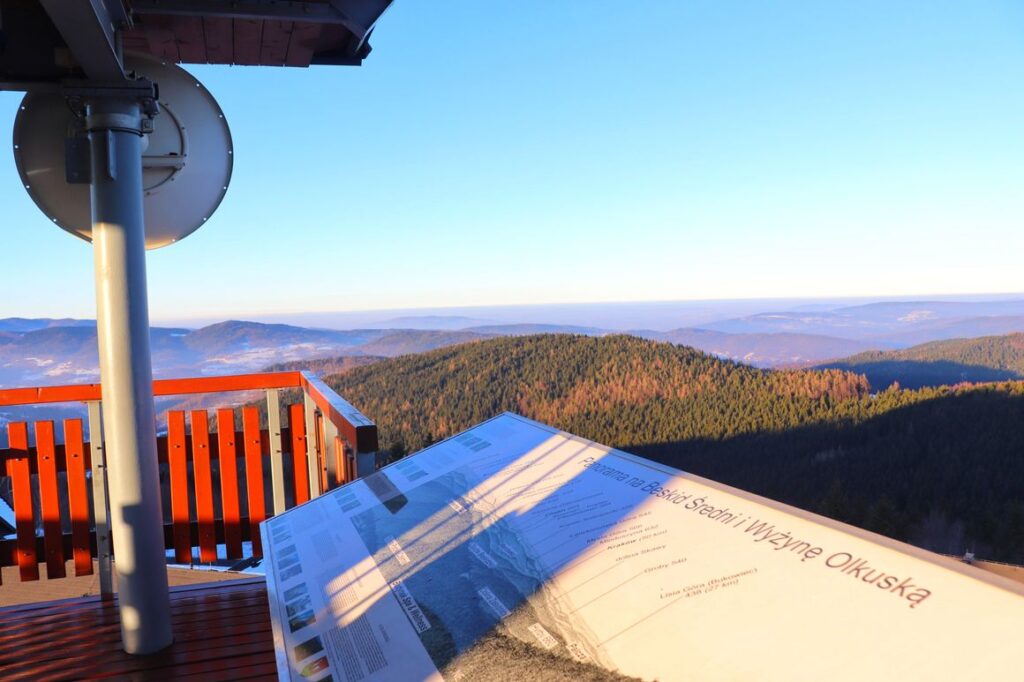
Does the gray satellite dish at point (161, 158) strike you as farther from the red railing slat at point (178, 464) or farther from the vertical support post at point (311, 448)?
the vertical support post at point (311, 448)

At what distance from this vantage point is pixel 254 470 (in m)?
3.70

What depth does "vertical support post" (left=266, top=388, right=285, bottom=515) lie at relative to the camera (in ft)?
12.2

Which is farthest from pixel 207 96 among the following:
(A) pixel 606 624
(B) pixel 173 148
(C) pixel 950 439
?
(C) pixel 950 439

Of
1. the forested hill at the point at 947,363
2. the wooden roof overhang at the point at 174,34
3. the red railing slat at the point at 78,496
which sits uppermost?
the wooden roof overhang at the point at 174,34

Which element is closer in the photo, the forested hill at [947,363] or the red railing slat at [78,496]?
the red railing slat at [78,496]

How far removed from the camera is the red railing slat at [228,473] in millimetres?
3607

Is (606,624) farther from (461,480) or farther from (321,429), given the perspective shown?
(321,429)

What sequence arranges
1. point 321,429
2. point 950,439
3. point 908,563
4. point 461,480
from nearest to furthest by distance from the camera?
point 908,563 < point 461,480 < point 321,429 < point 950,439

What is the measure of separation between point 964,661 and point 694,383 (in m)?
20.3

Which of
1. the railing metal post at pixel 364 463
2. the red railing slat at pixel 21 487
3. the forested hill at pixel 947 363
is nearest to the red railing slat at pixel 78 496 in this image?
the red railing slat at pixel 21 487

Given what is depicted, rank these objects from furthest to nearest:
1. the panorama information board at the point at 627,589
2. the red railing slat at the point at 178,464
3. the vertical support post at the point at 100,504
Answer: the red railing slat at the point at 178,464 → the vertical support post at the point at 100,504 → the panorama information board at the point at 627,589

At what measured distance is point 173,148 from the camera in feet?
9.85

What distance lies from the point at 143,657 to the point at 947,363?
700 inches

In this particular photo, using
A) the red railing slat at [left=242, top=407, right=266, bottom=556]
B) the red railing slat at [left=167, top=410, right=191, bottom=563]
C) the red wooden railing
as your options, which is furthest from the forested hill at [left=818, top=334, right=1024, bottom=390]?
the red railing slat at [left=167, top=410, right=191, bottom=563]
